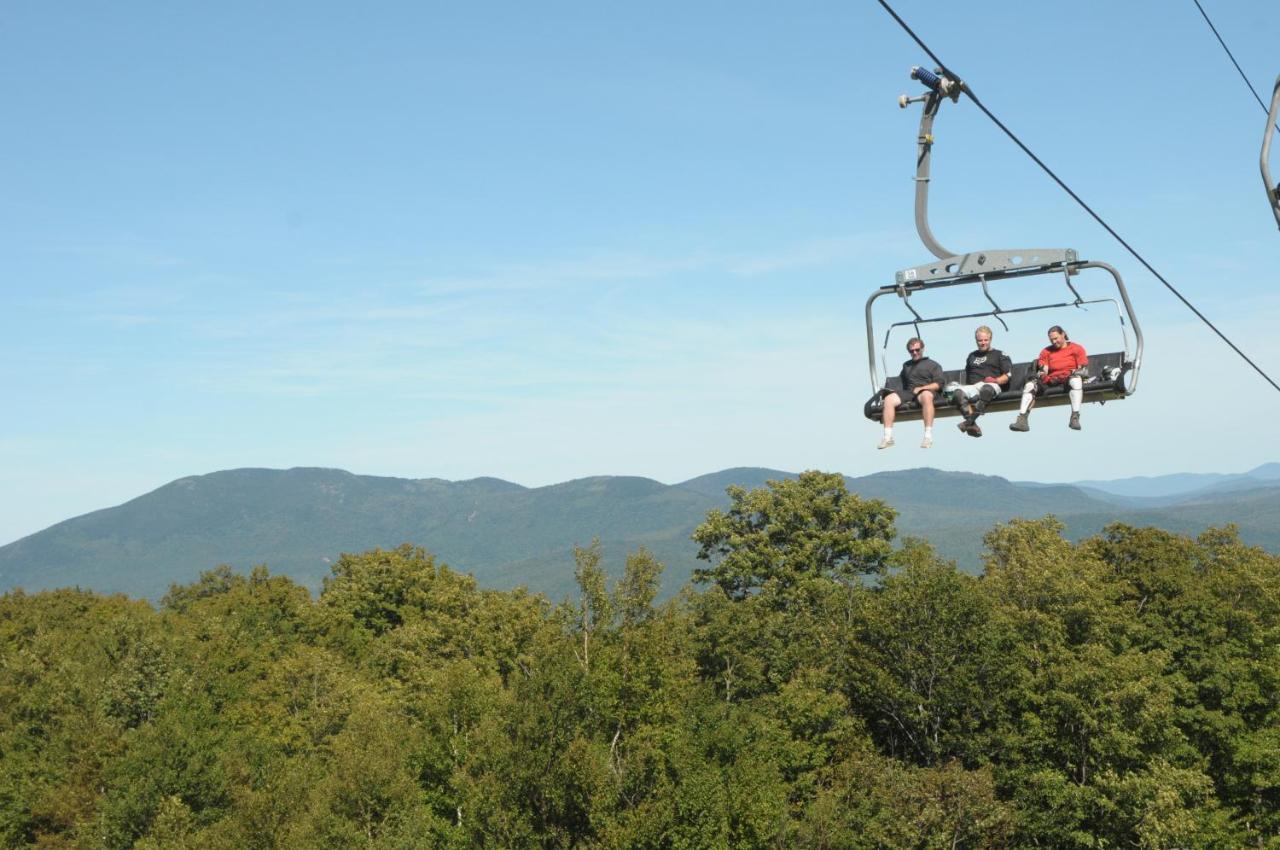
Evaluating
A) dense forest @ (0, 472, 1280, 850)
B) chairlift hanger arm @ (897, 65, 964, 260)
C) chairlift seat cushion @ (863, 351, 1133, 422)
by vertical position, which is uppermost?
chairlift hanger arm @ (897, 65, 964, 260)

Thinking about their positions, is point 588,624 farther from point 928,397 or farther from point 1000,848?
point 928,397

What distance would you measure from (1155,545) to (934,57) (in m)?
62.0

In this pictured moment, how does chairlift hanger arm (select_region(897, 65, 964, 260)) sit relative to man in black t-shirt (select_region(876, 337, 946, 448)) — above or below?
above

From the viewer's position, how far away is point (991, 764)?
154ft

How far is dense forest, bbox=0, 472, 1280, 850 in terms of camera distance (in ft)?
141

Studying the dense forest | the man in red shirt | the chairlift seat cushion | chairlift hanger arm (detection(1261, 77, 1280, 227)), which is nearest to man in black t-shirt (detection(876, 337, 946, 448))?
the chairlift seat cushion

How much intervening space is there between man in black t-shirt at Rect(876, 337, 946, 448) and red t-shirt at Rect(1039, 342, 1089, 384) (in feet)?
→ 5.90

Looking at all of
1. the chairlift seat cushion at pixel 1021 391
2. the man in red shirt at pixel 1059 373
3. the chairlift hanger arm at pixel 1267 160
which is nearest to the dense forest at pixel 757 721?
the chairlift seat cushion at pixel 1021 391

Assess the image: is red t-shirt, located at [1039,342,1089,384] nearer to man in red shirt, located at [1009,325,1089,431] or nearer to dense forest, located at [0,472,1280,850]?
man in red shirt, located at [1009,325,1089,431]

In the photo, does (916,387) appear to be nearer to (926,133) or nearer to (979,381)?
(979,381)

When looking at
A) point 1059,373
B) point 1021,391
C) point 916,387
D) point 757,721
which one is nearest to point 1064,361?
point 1059,373

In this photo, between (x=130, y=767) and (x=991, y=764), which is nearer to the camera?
(x=991, y=764)

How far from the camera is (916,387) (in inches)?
782

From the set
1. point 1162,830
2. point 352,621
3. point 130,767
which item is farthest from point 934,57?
point 352,621
